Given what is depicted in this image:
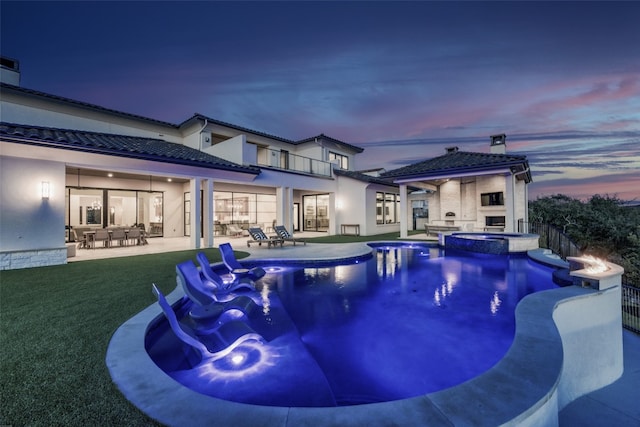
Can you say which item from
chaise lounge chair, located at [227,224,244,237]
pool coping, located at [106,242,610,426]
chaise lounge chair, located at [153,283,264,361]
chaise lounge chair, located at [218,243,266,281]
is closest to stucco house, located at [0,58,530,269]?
chaise lounge chair, located at [227,224,244,237]

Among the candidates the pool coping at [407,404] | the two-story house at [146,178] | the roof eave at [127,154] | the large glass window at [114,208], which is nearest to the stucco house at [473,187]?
the two-story house at [146,178]

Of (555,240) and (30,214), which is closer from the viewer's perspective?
(30,214)

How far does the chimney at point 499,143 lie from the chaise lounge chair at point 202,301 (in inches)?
792

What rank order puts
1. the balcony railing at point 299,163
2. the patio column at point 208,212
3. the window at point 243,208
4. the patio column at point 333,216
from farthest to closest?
the patio column at point 333,216 < the window at point 243,208 < the balcony railing at point 299,163 < the patio column at point 208,212

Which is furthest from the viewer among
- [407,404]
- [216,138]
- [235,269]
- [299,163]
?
[299,163]

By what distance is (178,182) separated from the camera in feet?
55.8

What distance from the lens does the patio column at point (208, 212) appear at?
1270 centimetres

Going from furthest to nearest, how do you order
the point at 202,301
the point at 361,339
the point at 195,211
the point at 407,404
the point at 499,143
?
the point at 499,143, the point at 195,211, the point at 202,301, the point at 361,339, the point at 407,404

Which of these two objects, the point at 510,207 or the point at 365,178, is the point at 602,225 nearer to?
the point at 510,207

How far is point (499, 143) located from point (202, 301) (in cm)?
2104

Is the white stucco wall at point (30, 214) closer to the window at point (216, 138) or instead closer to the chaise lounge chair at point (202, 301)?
the chaise lounge chair at point (202, 301)

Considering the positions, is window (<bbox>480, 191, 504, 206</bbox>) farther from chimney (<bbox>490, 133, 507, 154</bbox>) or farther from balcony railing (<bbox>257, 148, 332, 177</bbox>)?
balcony railing (<bbox>257, 148, 332, 177</bbox>)

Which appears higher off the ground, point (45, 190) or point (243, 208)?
point (45, 190)

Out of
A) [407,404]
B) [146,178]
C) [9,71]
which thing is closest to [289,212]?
[146,178]
